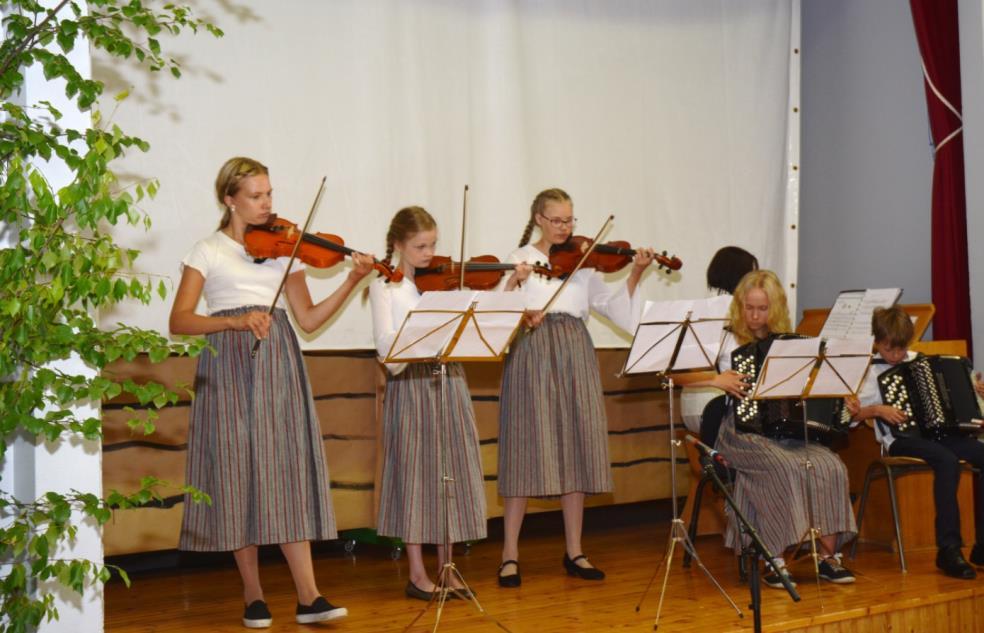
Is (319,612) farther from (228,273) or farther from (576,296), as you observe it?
(576,296)

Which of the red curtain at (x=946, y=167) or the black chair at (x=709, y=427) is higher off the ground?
the red curtain at (x=946, y=167)

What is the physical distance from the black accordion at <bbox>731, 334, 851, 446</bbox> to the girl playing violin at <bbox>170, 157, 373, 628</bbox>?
168 cm

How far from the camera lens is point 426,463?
4133 mm

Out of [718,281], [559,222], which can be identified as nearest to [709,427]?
[718,281]

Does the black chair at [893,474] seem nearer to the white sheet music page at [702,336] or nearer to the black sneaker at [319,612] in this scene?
the white sheet music page at [702,336]

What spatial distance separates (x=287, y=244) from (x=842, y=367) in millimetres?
2089

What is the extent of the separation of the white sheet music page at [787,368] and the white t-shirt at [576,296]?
697 millimetres

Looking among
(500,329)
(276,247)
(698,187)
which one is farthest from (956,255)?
(276,247)

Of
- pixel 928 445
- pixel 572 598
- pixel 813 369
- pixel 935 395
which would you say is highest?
pixel 813 369

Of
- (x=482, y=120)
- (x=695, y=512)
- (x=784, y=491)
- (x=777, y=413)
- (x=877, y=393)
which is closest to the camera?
(x=784, y=491)

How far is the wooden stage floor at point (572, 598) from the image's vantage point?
12.8ft

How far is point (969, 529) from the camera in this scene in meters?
5.21

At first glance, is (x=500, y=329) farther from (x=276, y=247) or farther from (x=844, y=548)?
(x=844, y=548)

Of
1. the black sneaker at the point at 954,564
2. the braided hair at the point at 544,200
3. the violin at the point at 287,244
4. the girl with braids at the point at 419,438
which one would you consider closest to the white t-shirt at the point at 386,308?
the girl with braids at the point at 419,438
